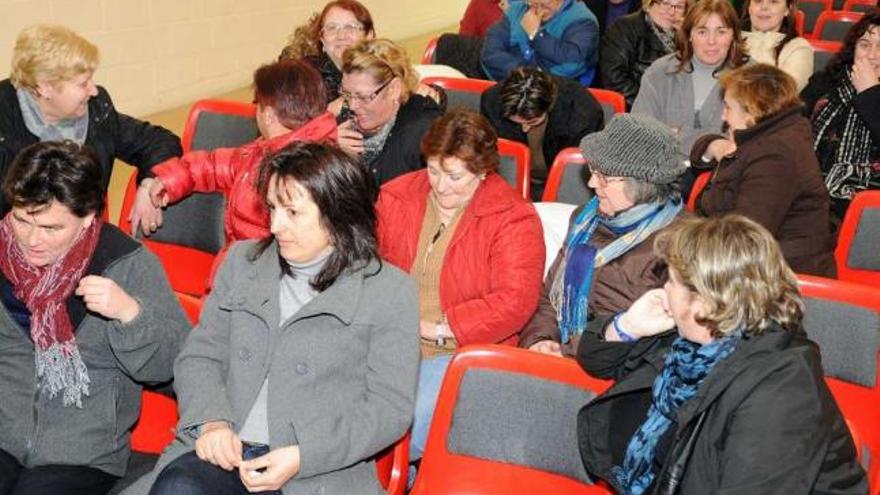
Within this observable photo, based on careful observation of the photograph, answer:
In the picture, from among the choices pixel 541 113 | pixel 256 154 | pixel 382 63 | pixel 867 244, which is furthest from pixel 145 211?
pixel 867 244

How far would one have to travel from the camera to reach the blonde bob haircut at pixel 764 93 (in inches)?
136

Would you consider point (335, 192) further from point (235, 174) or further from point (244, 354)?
point (235, 174)

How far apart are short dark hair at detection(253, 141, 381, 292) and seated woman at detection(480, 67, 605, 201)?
194cm

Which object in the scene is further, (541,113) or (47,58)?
(541,113)

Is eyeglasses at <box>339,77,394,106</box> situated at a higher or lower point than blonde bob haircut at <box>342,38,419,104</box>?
lower

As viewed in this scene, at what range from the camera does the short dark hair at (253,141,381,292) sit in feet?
7.54

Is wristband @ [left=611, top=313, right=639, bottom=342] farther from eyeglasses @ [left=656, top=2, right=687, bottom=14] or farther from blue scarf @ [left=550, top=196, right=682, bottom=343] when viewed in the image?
eyeglasses @ [left=656, top=2, right=687, bottom=14]

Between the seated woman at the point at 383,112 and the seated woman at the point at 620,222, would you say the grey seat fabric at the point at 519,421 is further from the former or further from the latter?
the seated woman at the point at 383,112

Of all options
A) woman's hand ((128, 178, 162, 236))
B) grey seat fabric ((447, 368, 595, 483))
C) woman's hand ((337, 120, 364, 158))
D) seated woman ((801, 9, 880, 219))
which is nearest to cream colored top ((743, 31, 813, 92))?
seated woman ((801, 9, 880, 219))

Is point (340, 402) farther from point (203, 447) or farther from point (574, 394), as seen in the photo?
point (574, 394)

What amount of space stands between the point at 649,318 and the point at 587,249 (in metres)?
0.61

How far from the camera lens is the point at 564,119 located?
4.26 m

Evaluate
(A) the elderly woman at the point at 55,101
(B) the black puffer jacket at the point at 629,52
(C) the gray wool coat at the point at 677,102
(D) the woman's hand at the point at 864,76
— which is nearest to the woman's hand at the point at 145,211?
(A) the elderly woman at the point at 55,101

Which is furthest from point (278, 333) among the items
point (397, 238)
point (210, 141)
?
point (210, 141)
